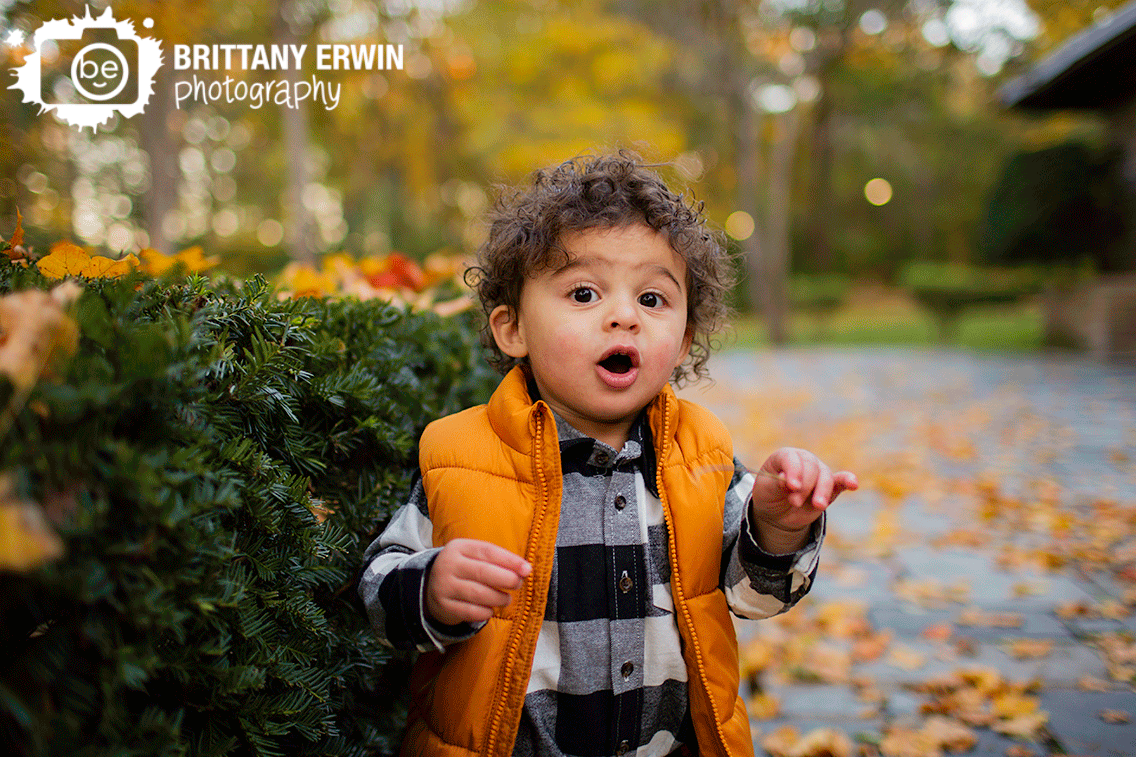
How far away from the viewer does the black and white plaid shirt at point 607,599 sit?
1.33 meters

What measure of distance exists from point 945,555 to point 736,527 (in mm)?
2738

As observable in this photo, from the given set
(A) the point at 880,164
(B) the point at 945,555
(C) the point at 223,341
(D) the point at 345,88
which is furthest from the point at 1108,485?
(A) the point at 880,164

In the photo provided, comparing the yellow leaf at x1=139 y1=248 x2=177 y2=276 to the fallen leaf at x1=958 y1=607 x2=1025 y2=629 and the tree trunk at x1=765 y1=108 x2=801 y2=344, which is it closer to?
the fallen leaf at x1=958 y1=607 x2=1025 y2=629

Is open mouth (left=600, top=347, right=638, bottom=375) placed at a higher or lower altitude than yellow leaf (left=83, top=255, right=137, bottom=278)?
lower

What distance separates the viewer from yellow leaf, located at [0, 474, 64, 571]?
0.62 m

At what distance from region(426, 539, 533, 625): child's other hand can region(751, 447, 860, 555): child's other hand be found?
471 mm

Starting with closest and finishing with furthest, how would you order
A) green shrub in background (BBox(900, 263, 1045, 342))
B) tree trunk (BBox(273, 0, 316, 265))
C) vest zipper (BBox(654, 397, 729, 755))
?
vest zipper (BBox(654, 397, 729, 755))
tree trunk (BBox(273, 0, 316, 265))
green shrub in background (BBox(900, 263, 1045, 342))

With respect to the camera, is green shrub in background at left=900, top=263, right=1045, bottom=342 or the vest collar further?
green shrub in background at left=900, top=263, right=1045, bottom=342

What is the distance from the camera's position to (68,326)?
776 mm

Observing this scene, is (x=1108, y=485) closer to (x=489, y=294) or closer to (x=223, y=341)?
(x=489, y=294)

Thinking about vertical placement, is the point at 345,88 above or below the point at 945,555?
above

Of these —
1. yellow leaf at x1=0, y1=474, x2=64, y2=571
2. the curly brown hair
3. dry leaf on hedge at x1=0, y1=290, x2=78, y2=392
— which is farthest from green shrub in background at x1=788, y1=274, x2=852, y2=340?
yellow leaf at x1=0, y1=474, x2=64, y2=571
